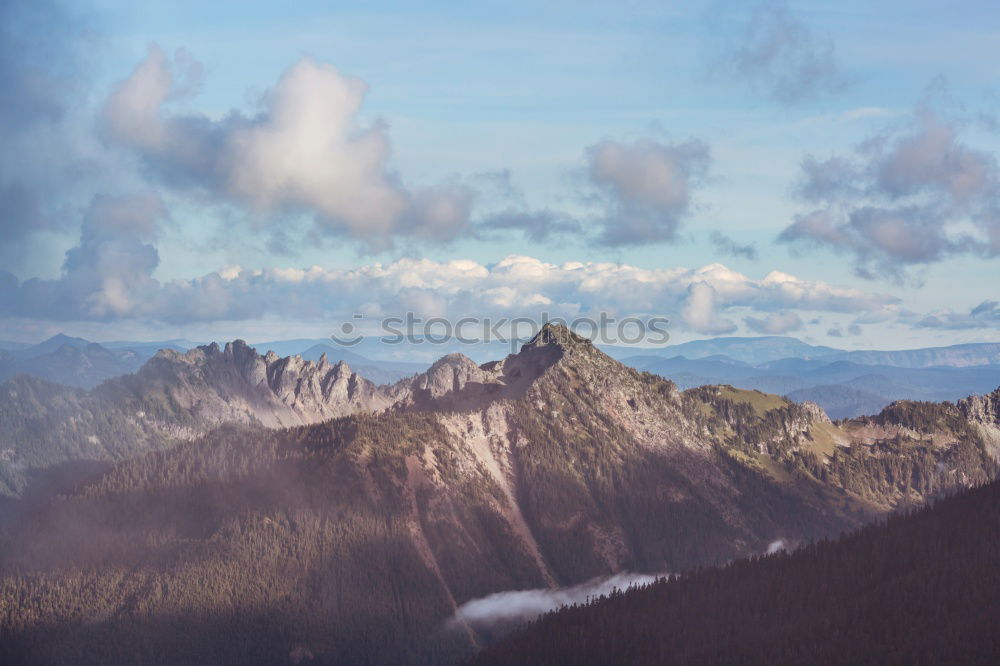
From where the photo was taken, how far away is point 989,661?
197500 millimetres

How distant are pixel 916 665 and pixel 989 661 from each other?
13.8 m

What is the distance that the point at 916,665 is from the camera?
199625mm
